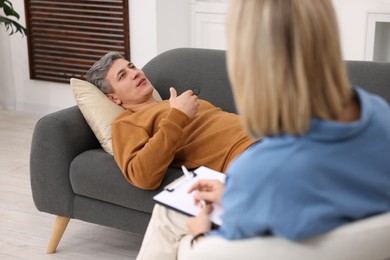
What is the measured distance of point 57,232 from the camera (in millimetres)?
2758

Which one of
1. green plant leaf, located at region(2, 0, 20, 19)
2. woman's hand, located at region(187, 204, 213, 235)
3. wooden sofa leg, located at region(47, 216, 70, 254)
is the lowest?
wooden sofa leg, located at region(47, 216, 70, 254)

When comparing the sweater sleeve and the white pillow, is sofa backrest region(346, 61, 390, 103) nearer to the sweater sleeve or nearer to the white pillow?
the sweater sleeve

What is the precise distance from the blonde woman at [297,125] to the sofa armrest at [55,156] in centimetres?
144

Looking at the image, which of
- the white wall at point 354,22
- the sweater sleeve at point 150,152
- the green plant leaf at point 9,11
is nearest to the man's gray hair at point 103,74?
the sweater sleeve at point 150,152

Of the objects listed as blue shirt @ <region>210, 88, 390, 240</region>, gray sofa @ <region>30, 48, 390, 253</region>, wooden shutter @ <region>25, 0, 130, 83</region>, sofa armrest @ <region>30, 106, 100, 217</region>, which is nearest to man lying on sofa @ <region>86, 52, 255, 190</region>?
gray sofa @ <region>30, 48, 390, 253</region>

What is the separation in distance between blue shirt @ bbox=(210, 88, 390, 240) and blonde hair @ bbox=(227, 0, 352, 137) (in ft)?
0.15

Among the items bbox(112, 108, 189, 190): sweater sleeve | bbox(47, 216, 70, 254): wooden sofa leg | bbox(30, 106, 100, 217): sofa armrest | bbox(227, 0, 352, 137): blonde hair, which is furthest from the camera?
bbox(47, 216, 70, 254): wooden sofa leg

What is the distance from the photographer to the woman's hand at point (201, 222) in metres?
1.57

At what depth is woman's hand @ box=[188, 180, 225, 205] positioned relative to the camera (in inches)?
63.7

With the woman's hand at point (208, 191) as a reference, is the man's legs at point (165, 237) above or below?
below

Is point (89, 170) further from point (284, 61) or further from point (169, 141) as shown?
point (284, 61)

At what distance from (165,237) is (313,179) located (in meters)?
0.62

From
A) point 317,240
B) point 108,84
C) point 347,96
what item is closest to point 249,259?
point 317,240

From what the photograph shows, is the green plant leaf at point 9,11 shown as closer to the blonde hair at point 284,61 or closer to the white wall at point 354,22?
the white wall at point 354,22
